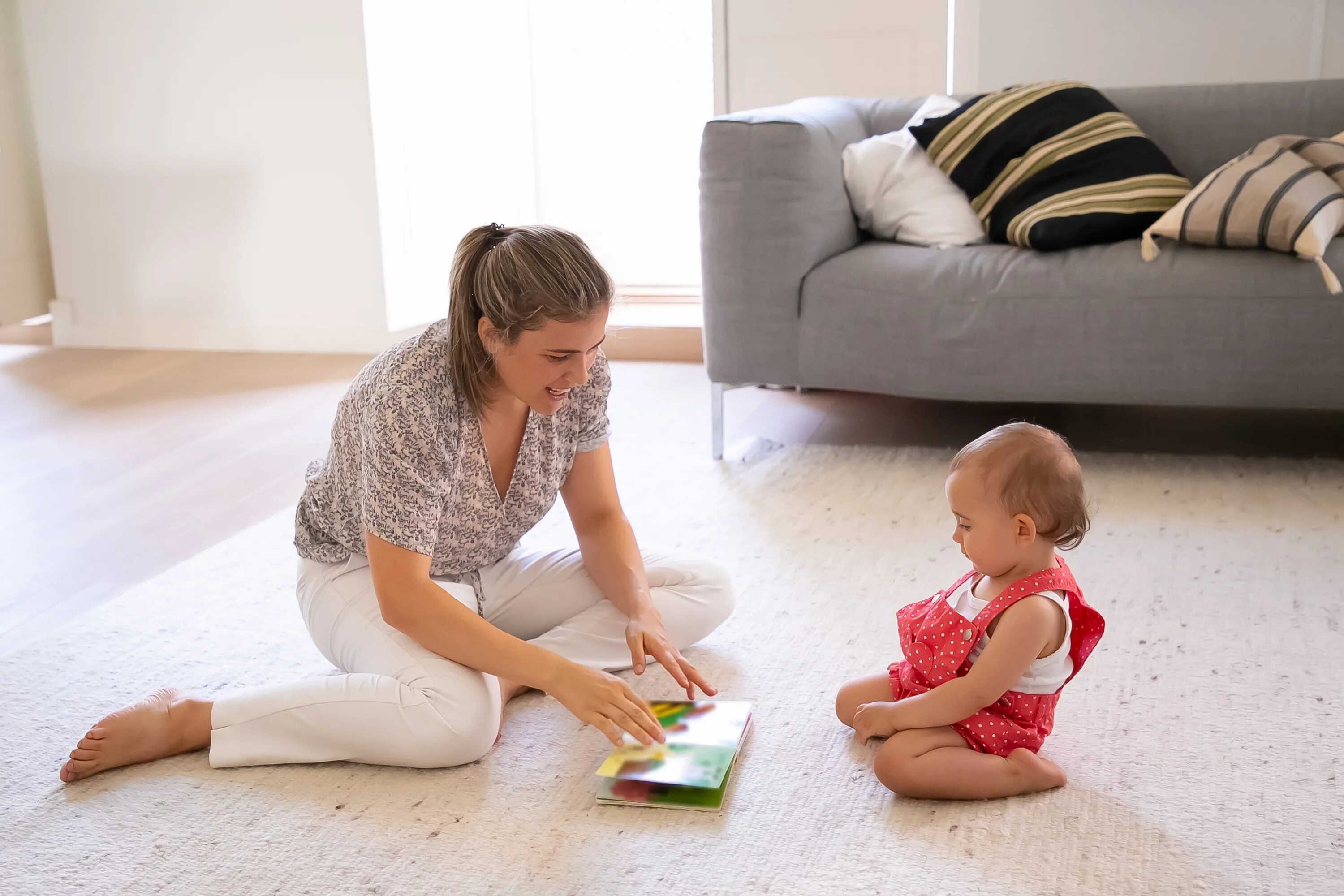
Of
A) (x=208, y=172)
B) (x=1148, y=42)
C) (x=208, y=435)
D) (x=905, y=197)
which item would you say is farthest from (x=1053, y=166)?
(x=208, y=172)

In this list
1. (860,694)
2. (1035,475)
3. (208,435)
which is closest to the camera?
(1035,475)

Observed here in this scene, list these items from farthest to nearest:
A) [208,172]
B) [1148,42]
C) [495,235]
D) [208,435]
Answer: [208,172], [1148,42], [208,435], [495,235]

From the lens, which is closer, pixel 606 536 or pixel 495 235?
pixel 495 235

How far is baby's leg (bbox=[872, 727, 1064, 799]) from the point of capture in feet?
4.20

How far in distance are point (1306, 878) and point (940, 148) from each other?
193 centimetres

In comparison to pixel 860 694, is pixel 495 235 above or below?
above

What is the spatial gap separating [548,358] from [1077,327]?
141 centimetres

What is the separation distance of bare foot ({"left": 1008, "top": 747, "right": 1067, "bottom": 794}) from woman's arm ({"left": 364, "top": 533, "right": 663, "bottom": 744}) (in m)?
0.37

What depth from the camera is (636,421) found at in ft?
9.93

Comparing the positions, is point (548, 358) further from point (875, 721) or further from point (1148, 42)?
point (1148, 42)

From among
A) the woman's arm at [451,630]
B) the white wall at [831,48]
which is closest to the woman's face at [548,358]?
the woman's arm at [451,630]

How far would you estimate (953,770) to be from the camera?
128 cm

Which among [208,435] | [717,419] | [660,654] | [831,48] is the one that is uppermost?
[831,48]

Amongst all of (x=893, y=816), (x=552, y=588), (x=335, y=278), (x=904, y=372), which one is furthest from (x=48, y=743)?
(x=335, y=278)
